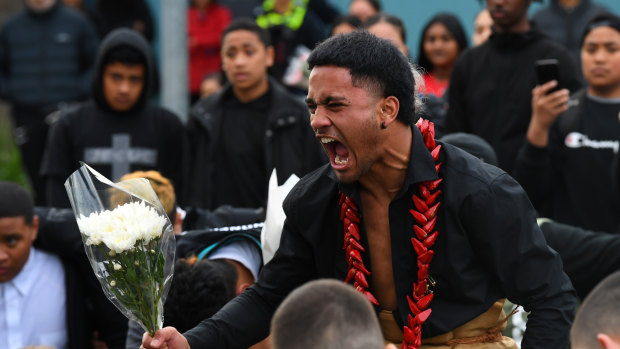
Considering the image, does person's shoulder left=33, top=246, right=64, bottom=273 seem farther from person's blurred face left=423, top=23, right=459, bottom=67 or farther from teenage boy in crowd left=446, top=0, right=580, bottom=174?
person's blurred face left=423, top=23, right=459, bottom=67

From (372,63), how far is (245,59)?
3.91 metres

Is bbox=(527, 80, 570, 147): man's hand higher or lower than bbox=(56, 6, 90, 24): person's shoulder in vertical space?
lower

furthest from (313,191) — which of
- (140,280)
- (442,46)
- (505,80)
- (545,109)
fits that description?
(442,46)

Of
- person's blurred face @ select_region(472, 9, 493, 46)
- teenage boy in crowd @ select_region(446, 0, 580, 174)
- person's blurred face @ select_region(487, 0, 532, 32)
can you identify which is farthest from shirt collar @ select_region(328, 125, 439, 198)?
person's blurred face @ select_region(472, 9, 493, 46)

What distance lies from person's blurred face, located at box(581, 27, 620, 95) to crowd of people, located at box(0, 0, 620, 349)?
0.04 feet

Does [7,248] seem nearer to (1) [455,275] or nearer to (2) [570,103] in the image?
(1) [455,275]

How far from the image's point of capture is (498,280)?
3.62 m

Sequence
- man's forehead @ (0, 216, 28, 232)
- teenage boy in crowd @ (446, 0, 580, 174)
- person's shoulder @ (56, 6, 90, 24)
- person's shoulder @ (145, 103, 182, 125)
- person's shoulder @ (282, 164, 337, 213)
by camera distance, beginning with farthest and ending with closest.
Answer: person's shoulder @ (56, 6, 90, 24), person's shoulder @ (145, 103, 182, 125), teenage boy in crowd @ (446, 0, 580, 174), man's forehead @ (0, 216, 28, 232), person's shoulder @ (282, 164, 337, 213)

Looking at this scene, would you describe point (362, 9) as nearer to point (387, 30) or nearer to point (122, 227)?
point (387, 30)

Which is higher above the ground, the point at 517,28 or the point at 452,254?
the point at 517,28

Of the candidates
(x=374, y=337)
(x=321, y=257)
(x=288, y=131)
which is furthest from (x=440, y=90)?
(x=374, y=337)

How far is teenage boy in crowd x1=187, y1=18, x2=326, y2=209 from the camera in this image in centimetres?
699

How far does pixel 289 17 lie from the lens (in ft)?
31.3

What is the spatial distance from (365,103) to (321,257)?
2.27ft
